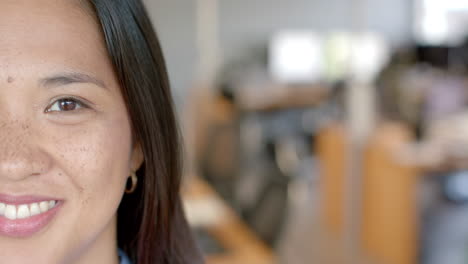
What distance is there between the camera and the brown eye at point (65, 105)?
808mm

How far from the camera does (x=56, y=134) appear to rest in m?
0.80

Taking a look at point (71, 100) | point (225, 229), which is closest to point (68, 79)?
point (71, 100)

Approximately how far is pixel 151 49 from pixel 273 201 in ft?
5.50

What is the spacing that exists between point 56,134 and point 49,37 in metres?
0.12

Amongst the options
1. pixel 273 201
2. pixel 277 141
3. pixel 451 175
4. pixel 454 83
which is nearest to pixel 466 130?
pixel 451 175

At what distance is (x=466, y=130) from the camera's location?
4746mm

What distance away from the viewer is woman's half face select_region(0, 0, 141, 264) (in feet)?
2.49

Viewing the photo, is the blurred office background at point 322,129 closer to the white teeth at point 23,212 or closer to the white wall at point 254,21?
the white wall at point 254,21

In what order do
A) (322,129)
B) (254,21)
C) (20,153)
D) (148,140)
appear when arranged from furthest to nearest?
(254,21)
(322,129)
(148,140)
(20,153)

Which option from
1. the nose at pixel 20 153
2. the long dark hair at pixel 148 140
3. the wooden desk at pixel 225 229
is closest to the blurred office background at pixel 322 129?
the wooden desk at pixel 225 229

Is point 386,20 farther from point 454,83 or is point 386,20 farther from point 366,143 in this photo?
point 366,143

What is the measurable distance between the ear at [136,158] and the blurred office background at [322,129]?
0.94 feet

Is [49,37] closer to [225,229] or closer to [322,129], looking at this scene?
[225,229]

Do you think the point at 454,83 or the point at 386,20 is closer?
the point at 454,83
